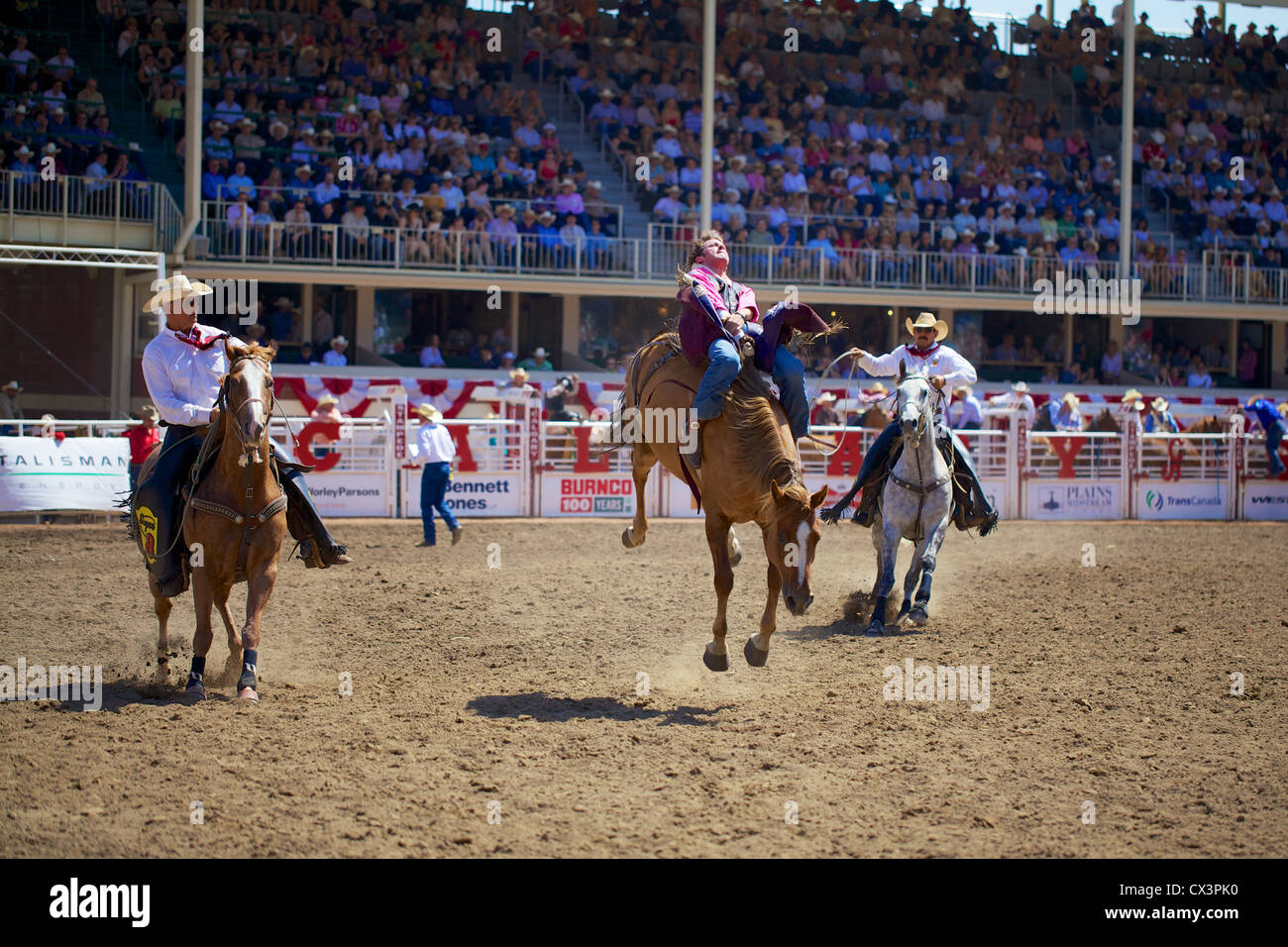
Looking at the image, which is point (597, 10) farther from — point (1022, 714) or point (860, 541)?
point (1022, 714)

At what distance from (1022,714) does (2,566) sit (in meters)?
10.2

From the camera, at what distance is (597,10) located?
28.4 m

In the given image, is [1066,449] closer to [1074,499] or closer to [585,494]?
[1074,499]

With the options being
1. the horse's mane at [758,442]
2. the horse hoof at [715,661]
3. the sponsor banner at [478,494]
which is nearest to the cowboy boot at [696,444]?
the horse's mane at [758,442]

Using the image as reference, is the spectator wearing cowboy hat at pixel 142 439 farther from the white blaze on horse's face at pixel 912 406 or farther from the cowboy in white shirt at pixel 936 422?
the white blaze on horse's face at pixel 912 406

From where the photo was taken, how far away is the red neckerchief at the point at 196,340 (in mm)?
7535

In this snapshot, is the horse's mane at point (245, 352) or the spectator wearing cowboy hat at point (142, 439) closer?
the horse's mane at point (245, 352)

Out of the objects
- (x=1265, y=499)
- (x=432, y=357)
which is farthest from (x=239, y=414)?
(x=1265, y=499)

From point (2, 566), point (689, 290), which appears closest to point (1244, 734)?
point (689, 290)

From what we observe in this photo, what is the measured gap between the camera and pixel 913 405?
9461mm

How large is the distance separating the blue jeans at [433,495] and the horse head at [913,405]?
7.32 meters

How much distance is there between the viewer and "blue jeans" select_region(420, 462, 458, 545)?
15594 mm

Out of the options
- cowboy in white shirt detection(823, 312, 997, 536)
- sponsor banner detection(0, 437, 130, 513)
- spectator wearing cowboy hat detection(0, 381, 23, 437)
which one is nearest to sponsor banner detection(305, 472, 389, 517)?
sponsor banner detection(0, 437, 130, 513)

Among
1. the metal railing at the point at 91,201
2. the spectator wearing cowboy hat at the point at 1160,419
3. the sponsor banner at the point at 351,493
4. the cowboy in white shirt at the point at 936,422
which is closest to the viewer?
the cowboy in white shirt at the point at 936,422
